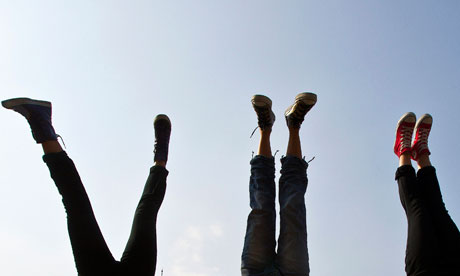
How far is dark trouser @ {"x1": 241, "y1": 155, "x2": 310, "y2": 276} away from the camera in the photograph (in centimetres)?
422

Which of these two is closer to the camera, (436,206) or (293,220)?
(436,206)

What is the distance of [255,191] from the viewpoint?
473 cm

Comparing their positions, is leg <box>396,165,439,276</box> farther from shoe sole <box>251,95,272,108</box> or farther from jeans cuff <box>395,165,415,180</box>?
shoe sole <box>251,95,272,108</box>

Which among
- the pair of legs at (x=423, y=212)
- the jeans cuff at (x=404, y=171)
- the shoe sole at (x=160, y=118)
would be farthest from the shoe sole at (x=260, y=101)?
the jeans cuff at (x=404, y=171)

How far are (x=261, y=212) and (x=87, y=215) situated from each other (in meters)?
1.55

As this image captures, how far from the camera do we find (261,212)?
4.54 m

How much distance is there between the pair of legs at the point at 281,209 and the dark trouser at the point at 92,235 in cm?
88

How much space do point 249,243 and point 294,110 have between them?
4.92 ft

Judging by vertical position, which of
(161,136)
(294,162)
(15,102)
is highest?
(161,136)

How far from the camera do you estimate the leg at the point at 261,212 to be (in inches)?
170

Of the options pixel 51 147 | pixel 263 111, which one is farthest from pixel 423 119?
pixel 51 147

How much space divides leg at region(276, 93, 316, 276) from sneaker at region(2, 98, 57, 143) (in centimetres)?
217

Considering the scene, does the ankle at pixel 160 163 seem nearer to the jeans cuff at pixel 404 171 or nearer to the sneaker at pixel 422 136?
the jeans cuff at pixel 404 171

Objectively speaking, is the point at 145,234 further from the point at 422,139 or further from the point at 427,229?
→ the point at 422,139
